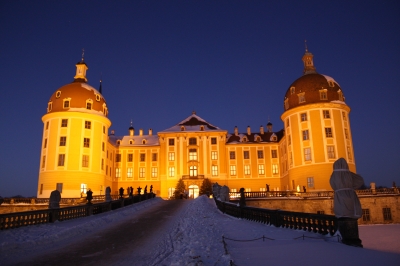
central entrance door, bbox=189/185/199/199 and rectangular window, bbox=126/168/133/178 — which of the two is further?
rectangular window, bbox=126/168/133/178

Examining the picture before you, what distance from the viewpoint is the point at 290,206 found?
1533 inches

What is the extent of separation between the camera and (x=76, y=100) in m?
46.3

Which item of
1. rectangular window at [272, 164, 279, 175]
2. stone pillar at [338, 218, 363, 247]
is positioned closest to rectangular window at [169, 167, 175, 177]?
rectangular window at [272, 164, 279, 175]

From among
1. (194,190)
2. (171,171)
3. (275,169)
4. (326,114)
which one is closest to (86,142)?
(171,171)

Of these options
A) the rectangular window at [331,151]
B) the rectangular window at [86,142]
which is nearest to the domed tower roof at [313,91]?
the rectangular window at [331,151]

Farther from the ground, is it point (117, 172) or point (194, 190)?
point (117, 172)

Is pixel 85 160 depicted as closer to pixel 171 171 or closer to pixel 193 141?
pixel 171 171

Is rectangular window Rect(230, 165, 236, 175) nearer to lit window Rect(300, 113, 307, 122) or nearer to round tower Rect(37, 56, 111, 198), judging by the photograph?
lit window Rect(300, 113, 307, 122)

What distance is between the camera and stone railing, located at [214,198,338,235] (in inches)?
387

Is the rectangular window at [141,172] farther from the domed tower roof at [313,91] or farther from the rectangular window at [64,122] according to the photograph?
the domed tower roof at [313,91]

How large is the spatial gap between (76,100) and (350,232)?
147ft

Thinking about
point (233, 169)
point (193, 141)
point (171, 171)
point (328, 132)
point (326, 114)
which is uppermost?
point (326, 114)

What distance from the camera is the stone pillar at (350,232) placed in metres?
8.55

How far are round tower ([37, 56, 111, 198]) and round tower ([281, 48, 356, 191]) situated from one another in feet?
98.6
